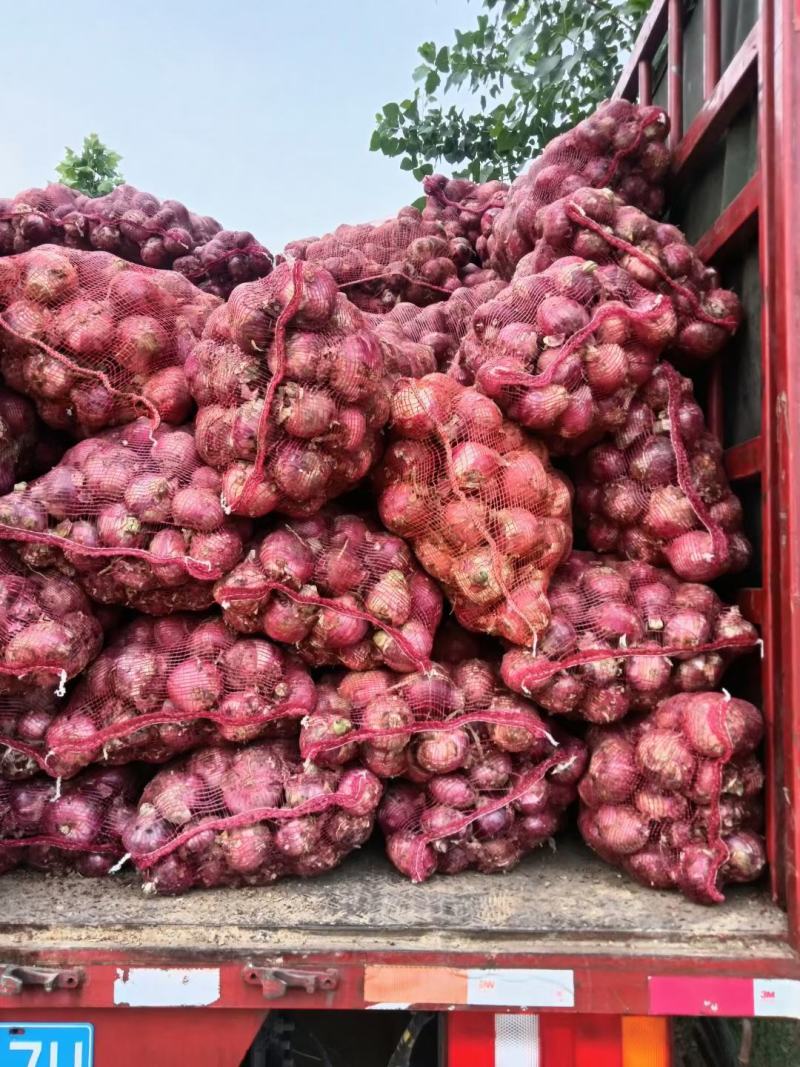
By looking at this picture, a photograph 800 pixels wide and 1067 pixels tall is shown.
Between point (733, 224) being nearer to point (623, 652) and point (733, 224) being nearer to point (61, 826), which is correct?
point (623, 652)

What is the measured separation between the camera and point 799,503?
155 cm

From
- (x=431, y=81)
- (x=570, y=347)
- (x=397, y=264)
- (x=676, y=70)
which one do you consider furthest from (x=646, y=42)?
(x=431, y=81)

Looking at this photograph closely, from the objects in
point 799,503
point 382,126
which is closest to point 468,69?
point 382,126

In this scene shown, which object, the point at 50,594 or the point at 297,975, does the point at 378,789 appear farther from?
the point at 50,594

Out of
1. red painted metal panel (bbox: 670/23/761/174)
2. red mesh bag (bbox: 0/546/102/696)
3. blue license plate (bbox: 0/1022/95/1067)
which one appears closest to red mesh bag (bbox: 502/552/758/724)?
red mesh bag (bbox: 0/546/102/696)

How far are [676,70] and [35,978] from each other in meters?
2.92

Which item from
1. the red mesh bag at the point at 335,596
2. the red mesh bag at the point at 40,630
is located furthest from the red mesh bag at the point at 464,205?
the red mesh bag at the point at 40,630

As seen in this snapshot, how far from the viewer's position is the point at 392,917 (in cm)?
164

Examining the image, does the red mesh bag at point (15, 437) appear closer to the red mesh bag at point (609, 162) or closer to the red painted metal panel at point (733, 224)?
the red mesh bag at point (609, 162)

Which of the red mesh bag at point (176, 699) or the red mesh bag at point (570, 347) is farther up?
the red mesh bag at point (570, 347)

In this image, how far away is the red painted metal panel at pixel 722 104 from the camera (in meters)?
1.87

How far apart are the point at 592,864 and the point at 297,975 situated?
82 cm

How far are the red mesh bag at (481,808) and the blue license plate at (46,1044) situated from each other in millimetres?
722

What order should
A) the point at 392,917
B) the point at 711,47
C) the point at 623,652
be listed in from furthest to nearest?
the point at 711,47 → the point at 623,652 → the point at 392,917
